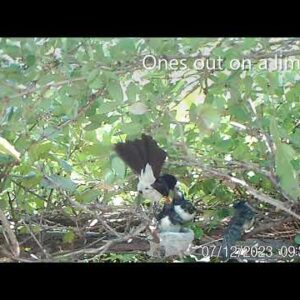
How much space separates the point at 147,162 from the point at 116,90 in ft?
0.80

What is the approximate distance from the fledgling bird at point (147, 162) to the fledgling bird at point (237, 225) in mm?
226

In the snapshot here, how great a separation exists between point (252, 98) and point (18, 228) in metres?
0.87

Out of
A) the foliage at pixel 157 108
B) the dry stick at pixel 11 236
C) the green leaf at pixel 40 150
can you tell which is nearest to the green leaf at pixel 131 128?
the foliage at pixel 157 108

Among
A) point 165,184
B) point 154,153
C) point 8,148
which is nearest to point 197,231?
point 165,184

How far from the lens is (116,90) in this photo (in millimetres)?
1958

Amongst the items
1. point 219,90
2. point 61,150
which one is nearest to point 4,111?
point 61,150

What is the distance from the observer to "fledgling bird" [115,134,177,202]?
1.97 meters

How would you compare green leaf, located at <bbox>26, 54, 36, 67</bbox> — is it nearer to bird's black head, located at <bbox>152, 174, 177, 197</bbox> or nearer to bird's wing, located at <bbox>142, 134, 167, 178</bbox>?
bird's wing, located at <bbox>142, 134, 167, 178</bbox>

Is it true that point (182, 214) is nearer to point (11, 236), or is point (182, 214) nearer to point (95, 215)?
point (95, 215)

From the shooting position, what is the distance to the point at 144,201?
6.61 feet

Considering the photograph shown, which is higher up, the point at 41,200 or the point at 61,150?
the point at 61,150

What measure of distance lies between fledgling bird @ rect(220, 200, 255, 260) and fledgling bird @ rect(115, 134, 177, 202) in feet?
0.74
